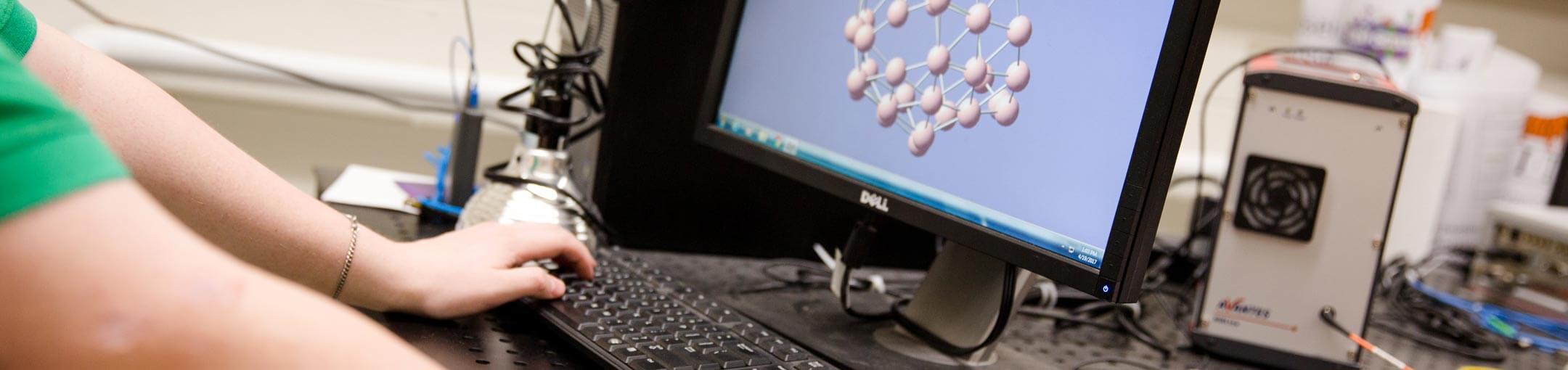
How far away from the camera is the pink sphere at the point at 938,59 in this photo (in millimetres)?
760

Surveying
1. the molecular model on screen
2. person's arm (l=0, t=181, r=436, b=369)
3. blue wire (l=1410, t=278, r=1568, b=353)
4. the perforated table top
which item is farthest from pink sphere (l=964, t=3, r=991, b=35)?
blue wire (l=1410, t=278, r=1568, b=353)

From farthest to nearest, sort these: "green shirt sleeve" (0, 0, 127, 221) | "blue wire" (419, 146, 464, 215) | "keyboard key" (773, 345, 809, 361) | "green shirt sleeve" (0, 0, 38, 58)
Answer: "blue wire" (419, 146, 464, 215) < "keyboard key" (773, 345, 809, 361) < "green shirt sleeve" (0, 0, 38, 58) < "green shirt sleeve" (0, 0, 127, 221)

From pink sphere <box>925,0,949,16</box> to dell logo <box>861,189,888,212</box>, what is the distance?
0.14 meters

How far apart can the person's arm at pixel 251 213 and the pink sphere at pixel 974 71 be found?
1.04ft

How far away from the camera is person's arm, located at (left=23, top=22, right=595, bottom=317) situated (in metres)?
0.62

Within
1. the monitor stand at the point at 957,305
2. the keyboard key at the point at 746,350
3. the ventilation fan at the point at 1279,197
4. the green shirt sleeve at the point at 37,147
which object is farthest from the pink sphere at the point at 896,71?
the green shirt sleeve at the point at 37,147

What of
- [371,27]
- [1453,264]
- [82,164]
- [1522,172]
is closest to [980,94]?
[82,164]

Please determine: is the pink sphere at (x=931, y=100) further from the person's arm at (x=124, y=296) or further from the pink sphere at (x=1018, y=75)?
the person's arm at (x=124, y=296)

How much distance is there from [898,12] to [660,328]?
294 millimetres

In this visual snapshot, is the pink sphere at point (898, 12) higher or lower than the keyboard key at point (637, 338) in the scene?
higher

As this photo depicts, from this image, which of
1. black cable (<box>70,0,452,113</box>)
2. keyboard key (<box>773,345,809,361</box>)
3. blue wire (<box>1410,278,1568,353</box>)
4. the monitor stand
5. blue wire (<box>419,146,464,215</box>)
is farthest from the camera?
black cable (<box>70,0,452,113</box>)

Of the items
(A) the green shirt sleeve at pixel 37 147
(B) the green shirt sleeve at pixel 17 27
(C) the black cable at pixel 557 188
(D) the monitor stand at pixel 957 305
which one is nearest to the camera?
(A) the green shirt sleeve at pixel 37 147

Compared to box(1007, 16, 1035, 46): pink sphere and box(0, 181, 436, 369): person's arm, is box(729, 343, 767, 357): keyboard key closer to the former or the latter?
box(1007, 16, 1035, 46): pink sphere

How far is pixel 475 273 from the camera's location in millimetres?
729
